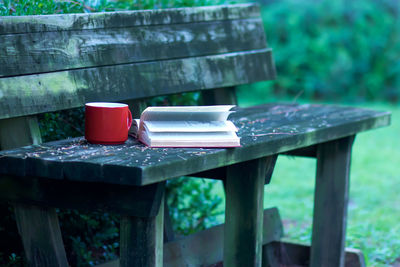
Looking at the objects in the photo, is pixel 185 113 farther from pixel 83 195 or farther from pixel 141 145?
Answer: pixel 83 195

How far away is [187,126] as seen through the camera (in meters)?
1.87

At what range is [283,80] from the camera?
425 inches

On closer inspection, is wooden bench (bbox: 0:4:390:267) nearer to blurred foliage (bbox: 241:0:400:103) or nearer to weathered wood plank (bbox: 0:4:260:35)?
weathered wood plank (bbox: 0:4:260:35)

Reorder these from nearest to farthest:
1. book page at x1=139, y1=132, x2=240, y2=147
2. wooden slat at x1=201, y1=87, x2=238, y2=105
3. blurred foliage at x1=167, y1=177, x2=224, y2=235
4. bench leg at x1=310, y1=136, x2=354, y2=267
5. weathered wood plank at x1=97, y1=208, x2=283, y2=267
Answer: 1. book page at x1=139, y1=132, x2=240, y2=147
2. weathered wood plank at x1=97, y1=208, x2=283, y2=267
3. bench leg at x1=310, y1=136, x2=354, y2=267
4. wooden slat at x1=201, y1=87, x2=238, y2=105
5. blurred foliage at x1=167, y1=177, x2=224, y2=235

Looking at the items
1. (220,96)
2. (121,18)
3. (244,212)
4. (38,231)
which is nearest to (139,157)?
(38,231)

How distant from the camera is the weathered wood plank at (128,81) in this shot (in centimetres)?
199

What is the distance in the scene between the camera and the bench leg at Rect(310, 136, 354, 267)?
2.91m

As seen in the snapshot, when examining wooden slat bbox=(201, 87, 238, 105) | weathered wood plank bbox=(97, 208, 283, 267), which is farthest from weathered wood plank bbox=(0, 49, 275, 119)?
weathered wood plank bbox=(97, 208, 283, 267)

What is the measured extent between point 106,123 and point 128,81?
21.3 inches

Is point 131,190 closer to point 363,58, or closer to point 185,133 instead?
point 185,133

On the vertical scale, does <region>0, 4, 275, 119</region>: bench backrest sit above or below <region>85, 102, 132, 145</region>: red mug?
above

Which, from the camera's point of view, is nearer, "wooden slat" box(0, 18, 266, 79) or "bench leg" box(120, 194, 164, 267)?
"bench leg" box(120, 194, 164, 267)

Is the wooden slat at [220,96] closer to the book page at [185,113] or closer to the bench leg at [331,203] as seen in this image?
the bench leg at [331,203]

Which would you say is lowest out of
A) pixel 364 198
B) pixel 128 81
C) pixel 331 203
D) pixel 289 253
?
pixel 364 198
